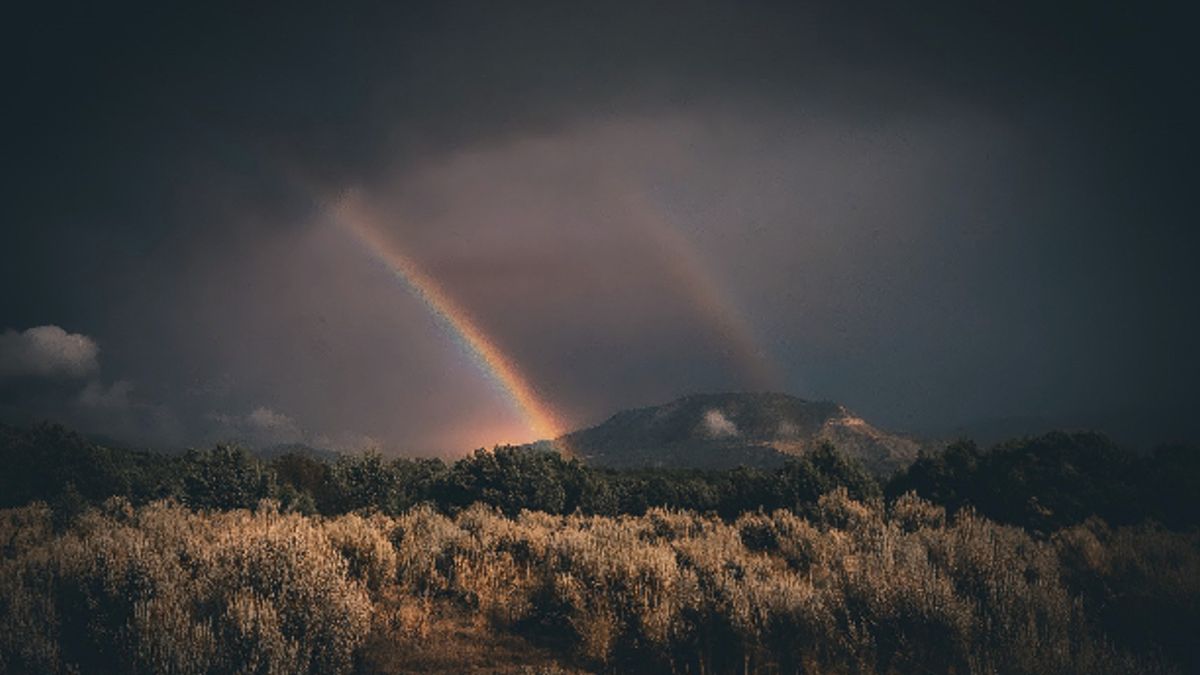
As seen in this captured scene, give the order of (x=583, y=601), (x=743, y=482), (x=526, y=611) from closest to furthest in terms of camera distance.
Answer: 1. (x=583, y=601)
2. (x=526, y=611)
3. (x=743, y=482)

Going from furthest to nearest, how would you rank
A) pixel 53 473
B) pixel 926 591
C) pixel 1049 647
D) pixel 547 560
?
pixel 53 473 → pixel 547 560 → pixel 926 591 → pixel 1049 647

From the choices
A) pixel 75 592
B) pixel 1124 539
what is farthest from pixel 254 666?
pixel 1124 539

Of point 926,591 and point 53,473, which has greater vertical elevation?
point 53,473

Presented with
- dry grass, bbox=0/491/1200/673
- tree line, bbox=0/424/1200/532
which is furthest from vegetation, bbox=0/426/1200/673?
tree line, bbox=0/424/1200/532

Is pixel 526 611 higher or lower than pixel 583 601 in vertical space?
lower

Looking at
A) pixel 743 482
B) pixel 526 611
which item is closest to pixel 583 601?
pixel 526 611

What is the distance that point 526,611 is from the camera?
10070 mm

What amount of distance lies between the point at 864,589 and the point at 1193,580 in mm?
5983

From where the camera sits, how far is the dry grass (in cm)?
723

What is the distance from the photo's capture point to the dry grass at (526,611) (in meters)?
7.23

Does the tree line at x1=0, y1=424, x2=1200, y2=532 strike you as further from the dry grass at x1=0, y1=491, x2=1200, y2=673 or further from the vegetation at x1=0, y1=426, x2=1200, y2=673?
the dry grass at x1=0, y1=491, x2=1200, y2=673

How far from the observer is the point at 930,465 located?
31.2 meters

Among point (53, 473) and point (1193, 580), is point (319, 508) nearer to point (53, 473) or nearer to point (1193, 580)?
point (53, 473)

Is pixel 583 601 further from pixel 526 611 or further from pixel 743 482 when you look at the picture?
pixel 743 482
